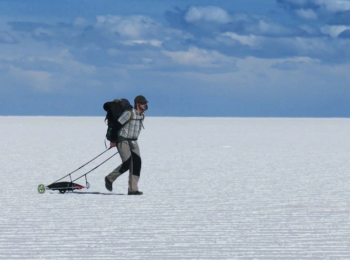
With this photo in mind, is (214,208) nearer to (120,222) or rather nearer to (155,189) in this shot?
(120,222)

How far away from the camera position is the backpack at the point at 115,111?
1171cm

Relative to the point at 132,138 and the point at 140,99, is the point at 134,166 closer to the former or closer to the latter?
the point at 132,138

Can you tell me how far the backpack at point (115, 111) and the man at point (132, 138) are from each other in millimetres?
57

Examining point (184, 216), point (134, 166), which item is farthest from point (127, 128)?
point (184, 216)

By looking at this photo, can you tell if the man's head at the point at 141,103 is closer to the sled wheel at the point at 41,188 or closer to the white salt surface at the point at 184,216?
the white salt surface at the point at 184,216

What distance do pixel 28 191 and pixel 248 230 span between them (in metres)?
5.41

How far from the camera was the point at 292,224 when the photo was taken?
8.98 m

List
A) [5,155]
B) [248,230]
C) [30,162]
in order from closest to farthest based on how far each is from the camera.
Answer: [248,230] → [30,162] → [5,155]

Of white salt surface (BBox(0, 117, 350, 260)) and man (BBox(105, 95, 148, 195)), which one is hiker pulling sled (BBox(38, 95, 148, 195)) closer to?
man (BBox(105, 95, 148, 195))

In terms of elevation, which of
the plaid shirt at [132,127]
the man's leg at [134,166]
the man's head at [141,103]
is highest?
the man's head at [141,103]

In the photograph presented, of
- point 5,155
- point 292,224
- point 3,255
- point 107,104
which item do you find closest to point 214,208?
point 292,224

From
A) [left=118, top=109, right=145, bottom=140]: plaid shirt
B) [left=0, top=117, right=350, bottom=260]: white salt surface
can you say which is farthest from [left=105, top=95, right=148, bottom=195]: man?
[left=0, top=117, right=350, bottom=260]: white salt surface

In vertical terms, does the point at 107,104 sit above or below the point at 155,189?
above

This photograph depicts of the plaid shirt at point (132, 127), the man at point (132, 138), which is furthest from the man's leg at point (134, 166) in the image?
the plaid shirt at point (132, 127)
